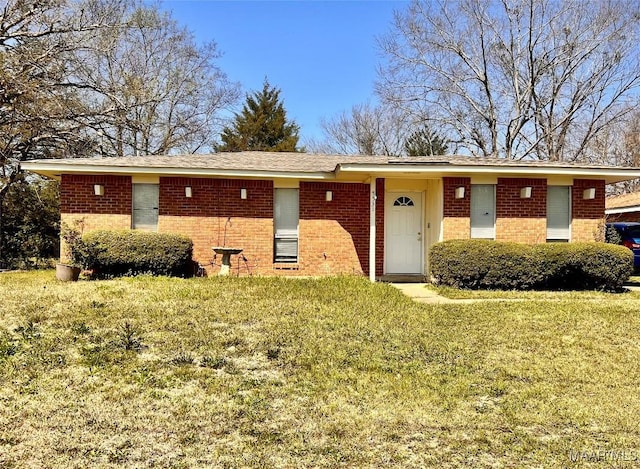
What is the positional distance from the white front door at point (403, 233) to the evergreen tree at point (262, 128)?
69.5ft

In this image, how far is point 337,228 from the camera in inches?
460

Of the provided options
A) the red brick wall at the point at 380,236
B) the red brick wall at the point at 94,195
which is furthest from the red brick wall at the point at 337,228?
the red brick wall at the point at 94,195

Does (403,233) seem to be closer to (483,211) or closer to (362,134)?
(483,211)

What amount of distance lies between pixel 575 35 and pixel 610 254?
1761 centimetres

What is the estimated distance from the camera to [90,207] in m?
11.0

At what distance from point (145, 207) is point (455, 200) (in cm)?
772

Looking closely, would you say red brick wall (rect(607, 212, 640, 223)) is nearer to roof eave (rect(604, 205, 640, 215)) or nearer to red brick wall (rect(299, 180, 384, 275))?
roof eave (rect(604, 205, 640, 215))

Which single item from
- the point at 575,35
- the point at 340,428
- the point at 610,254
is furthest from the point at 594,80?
the point at 340,428

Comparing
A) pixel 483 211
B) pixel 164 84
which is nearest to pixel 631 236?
pixel 483 211

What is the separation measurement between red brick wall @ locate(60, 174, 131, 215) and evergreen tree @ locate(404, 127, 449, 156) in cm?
2173

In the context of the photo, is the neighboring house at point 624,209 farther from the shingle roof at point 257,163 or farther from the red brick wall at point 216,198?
the red brick wall at point 216,198

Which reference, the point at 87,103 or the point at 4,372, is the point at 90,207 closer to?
the point at 4,372

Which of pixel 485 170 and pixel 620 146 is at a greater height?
pixel 620 146

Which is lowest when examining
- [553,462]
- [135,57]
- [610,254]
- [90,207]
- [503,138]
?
[553,462]
